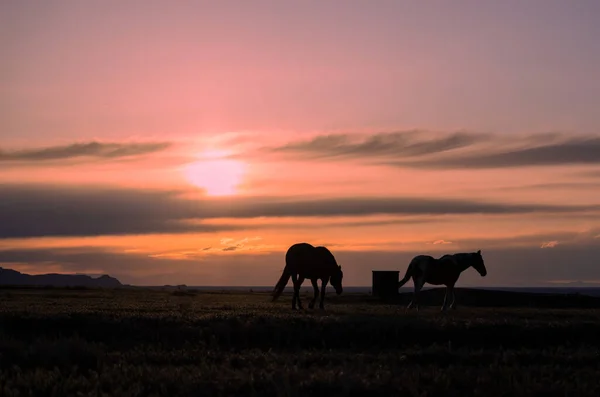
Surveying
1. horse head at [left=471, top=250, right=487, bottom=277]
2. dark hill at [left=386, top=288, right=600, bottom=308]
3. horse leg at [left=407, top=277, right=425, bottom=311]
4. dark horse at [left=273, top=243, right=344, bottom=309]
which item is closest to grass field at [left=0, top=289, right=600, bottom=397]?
dark horse at [left=273, top=243, right=344, bottom=309]

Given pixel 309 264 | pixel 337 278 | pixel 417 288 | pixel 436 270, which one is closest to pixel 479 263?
pixel 436 270

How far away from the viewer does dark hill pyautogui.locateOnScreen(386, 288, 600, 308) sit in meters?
43.0

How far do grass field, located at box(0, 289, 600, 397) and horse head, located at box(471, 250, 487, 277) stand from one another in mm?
6733

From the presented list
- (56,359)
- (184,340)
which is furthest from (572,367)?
(56,359)

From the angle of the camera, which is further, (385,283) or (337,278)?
(385,283)

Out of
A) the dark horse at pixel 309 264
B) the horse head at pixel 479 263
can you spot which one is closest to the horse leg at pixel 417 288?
the horse head at pixel 479 263

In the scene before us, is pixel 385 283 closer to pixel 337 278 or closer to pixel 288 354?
pixel 337 278

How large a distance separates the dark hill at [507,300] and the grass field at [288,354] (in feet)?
43.5

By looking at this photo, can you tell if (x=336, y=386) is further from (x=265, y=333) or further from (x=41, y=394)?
(x=265, y=333)

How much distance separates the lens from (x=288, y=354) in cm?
1948

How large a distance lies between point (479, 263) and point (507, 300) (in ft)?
28.0

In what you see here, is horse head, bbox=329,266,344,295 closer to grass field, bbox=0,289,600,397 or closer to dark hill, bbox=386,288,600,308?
grass field, bbox=0,289,600,397

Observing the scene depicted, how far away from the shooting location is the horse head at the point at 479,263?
36.2 metres

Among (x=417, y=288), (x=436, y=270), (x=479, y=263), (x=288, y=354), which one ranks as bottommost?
(x=288, y=354)
